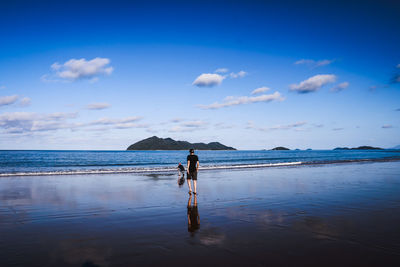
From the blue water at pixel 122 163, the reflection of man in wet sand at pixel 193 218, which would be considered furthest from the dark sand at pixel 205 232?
the blue water at pixel 122 163

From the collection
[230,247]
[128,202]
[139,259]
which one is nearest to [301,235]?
[230,247]

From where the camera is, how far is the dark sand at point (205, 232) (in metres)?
5.12

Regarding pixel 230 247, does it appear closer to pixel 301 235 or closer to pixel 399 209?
pixel 301 235

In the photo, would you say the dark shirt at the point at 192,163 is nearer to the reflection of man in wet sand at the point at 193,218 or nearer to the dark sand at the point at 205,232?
the dark sand at the point at 205,232

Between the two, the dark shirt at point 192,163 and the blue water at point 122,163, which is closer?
the dark shirt at point 192,163

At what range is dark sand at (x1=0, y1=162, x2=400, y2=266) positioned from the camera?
5121 mm

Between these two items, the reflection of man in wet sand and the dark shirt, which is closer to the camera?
the reflection of man in wet sand

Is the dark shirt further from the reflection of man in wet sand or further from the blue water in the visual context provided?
the blue water

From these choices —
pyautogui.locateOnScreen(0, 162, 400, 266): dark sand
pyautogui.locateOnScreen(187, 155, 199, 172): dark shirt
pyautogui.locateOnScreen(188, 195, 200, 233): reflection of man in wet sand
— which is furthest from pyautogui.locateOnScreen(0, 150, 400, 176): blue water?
pyautogui.locateOnScreen(188, 195, 200, 233): reflection of man in wet sand

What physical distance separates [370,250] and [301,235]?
1.49m

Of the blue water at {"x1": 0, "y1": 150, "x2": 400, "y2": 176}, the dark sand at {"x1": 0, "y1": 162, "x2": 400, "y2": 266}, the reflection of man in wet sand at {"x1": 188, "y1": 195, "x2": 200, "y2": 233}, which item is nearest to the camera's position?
the dark sand at {"x1": 0, "y1": 162, "x2": 400, "y2": 266}

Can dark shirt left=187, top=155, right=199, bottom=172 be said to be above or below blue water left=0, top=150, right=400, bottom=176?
above

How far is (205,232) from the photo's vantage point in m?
6.83

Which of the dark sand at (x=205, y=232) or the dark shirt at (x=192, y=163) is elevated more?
the dark shirt at (x=192, y=163)
